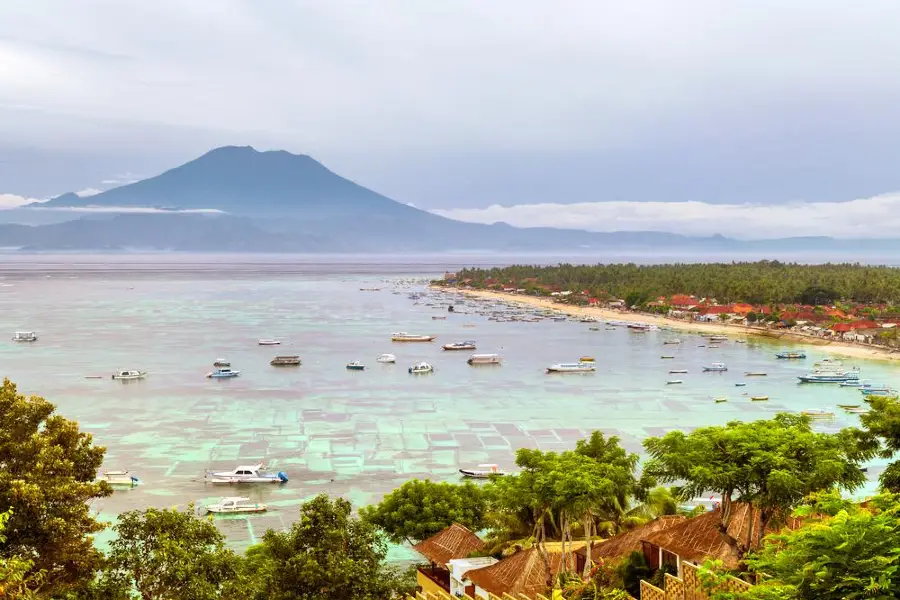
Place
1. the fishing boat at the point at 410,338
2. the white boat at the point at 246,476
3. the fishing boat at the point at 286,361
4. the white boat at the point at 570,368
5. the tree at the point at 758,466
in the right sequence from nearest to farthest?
the tree at the point at 758,466 < the white boat at the point at 246,476 < the white boat at the point at 570,368 < the fishing boat at the point at 286,361 < the fishing boat at the point at 410,338

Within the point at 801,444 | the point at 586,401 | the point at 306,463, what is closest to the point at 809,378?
the point at 586,401

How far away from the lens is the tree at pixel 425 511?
18.2m

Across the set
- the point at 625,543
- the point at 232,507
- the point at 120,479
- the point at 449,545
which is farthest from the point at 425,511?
the point at 120,479

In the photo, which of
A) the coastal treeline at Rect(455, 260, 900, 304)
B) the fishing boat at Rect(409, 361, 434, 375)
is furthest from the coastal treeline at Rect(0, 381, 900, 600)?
the coastal treeline at Rect(455, 260, 900, 304)

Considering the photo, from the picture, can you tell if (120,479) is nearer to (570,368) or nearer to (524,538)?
(524,538)

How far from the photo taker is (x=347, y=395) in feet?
148

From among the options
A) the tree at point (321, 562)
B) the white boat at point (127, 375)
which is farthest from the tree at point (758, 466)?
the white boat at point (127, 375)

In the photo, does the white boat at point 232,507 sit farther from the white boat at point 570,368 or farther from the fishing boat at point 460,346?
the fishing boat at point 460,346

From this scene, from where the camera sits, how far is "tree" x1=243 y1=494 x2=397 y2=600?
1103 cm

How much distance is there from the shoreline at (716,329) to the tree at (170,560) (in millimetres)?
61433

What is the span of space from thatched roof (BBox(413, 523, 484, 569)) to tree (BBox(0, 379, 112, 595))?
6.89 meters

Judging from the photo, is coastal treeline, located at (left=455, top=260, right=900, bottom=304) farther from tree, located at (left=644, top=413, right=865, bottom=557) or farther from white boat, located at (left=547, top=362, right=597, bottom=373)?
tree, located at (left=644, top=413, right=865, bottom=557)

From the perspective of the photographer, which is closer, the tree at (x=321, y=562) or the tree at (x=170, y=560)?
the tree at (x=170, y=560)

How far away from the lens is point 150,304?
10481cm
